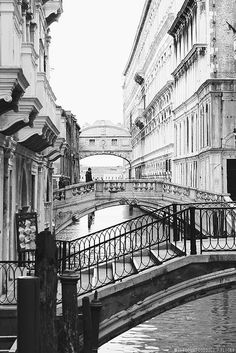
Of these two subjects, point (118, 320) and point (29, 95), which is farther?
point (29, 95)

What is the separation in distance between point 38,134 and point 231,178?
55.1ft

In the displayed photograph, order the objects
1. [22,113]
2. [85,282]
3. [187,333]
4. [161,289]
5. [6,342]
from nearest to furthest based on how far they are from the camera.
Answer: [6,342] → [161,289] → [85,282] → [22,113] → [187,333]

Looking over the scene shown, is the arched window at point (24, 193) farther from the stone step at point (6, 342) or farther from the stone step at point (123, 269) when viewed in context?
the stone step at point (6, 342)

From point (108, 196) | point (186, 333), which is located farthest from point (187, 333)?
point (108, 196)

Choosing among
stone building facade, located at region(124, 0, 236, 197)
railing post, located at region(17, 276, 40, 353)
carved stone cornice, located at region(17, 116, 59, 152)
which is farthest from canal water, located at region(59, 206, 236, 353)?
railing post, located at region(17, 276, 40, 353)

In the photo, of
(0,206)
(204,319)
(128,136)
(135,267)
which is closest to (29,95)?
(0,206)

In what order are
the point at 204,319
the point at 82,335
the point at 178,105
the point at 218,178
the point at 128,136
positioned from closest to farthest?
the point at 82,335 → the point at 204,319 → the point at 218,178 → the point at 178,105 → the point at 128,136

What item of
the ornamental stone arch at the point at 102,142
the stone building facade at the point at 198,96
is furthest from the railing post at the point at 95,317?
the ornamental stone arch at the point at 102,142

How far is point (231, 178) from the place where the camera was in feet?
106

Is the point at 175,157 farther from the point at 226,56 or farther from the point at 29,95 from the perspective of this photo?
the point at 29,95

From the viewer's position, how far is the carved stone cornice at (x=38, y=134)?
1677 centimetres

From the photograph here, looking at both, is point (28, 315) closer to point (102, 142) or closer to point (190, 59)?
point (190, 59)

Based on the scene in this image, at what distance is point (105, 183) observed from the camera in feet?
108

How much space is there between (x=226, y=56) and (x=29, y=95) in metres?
18.3
